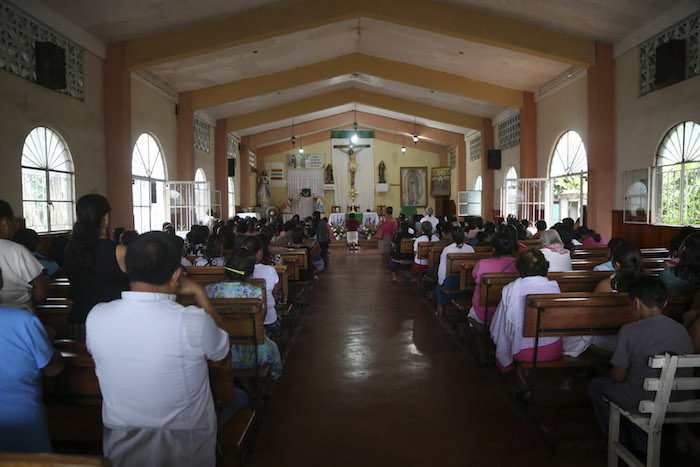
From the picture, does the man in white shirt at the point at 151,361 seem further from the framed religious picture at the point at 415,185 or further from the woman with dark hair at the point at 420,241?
the framed religious picture at the point at 415,185

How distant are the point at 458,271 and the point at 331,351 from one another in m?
1.53

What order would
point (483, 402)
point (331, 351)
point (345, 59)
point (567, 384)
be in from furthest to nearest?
point (345, 59)
point (331, 351)
point (567, 384)
point (483, 402)

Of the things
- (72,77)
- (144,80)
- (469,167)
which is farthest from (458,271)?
(469,167)

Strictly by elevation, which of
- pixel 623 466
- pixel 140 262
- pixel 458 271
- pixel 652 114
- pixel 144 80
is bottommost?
pixel 623 466

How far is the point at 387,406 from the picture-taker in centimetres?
305

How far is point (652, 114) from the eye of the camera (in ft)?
21.2

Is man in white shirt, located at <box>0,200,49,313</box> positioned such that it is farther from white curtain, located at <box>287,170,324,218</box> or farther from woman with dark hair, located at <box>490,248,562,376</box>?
white curtain, located at <box>287,170,324,218</box>

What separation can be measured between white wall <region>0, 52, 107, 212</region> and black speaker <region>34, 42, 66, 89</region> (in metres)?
0.14

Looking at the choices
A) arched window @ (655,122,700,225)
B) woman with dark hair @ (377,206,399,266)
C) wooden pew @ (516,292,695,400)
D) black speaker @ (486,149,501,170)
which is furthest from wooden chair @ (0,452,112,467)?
black speaker @ (486,149,501,170)

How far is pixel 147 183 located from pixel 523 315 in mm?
7708

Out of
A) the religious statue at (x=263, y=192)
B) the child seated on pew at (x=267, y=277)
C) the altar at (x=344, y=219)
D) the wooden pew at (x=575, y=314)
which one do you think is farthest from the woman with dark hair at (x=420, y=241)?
the religious statue at (x=263, y=192)

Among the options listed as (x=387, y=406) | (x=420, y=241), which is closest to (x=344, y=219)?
(x=420, y=241)

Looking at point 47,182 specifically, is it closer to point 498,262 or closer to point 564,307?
point 498,262

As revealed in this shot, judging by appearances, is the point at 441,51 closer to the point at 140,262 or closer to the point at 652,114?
the point at 652,114
